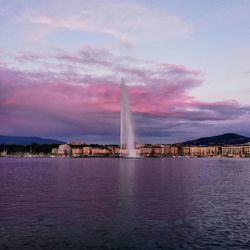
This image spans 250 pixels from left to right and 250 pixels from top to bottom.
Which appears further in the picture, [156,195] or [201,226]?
[156,195]

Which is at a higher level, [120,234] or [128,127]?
[128,127]

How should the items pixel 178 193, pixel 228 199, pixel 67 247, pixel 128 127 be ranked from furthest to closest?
1. pixel 128 127
2. pixel 178 193
3. pixel 228 199
4. pixel 67 247

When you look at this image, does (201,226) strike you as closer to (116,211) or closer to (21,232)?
(116,211)

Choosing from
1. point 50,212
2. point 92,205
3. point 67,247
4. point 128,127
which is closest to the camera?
point 67,247

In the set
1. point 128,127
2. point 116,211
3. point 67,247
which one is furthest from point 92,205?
point 128,127

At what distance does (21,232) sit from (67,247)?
14.0ft

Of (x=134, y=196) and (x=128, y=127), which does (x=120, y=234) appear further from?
(x=128, y=127)

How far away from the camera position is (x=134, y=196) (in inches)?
1655

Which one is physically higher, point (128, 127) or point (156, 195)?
point (128, 127)

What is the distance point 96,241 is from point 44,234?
336cm

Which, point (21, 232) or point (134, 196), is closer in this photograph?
point (21, 232)

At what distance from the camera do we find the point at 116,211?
1265 inches

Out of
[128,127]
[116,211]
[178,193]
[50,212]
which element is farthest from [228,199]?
[128,127]

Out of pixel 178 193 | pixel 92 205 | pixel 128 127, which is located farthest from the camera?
pixel 128 127
